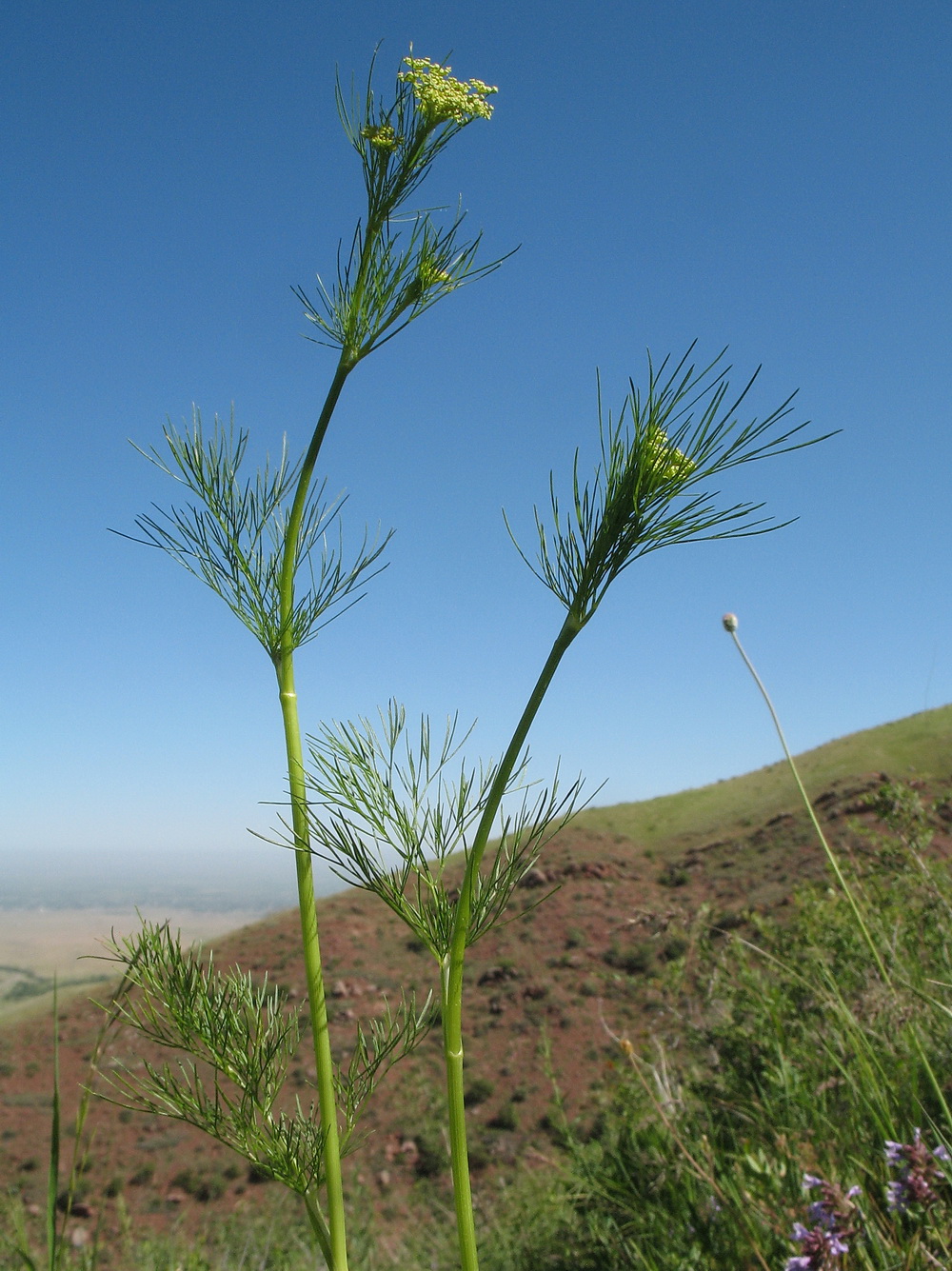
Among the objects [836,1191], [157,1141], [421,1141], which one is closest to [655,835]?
[421,1141]

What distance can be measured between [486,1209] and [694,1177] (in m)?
3.51


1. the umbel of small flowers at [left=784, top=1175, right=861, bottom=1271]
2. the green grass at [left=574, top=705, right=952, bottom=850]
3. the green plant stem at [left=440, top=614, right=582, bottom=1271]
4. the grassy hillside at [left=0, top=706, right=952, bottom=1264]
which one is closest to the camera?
the green plant stem at [left=440, top=614, right=582, bottom=1271]

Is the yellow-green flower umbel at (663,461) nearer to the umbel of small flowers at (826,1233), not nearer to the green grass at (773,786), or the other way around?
the umbel of small flowers at (826,1233)

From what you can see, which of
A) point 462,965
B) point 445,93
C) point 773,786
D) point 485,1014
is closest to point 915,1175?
point 462,965

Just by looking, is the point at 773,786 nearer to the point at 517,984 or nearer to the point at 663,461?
the point at 517,984

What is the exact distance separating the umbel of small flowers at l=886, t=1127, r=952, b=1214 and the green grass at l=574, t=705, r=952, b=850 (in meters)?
20.5

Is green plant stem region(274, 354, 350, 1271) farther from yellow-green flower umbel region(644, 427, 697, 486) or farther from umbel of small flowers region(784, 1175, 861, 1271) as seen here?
umbel of small flowers region(784, 1175, 861, 1271)

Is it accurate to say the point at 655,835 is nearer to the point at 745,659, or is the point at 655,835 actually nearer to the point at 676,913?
the point at 676,913

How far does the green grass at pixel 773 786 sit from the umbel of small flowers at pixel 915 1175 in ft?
67.3

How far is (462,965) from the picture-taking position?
1127 millimetres

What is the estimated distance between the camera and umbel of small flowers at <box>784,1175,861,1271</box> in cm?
141

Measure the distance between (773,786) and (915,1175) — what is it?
85.4 feet

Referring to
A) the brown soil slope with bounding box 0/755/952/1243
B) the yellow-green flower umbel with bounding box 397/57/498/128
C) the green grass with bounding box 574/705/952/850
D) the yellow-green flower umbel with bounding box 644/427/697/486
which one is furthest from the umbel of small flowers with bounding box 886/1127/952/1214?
the green grass with bounding box 574/705/952/850

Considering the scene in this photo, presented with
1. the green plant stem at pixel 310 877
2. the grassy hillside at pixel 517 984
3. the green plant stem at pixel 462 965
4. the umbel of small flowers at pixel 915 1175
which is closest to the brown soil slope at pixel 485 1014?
the grassy hillside at pixel 517 984
